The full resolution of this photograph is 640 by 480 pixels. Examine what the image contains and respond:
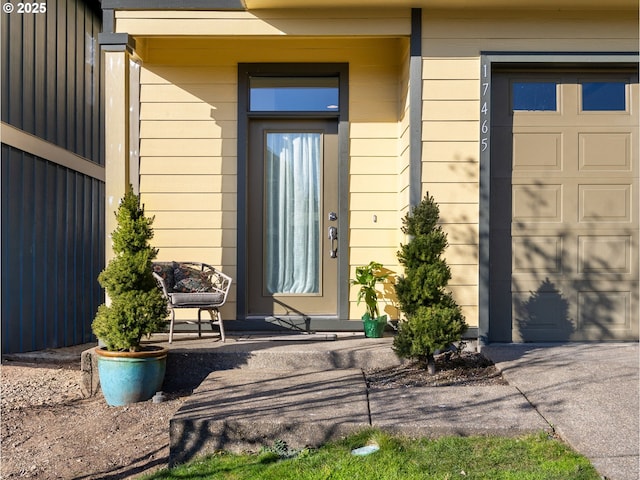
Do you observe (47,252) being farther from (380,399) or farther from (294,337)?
(380,399)

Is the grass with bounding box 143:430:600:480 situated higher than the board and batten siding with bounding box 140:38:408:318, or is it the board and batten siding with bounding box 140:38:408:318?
the board and batten siding with bounding box 140:38:408:318

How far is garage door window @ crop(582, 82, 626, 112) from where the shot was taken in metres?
5.35

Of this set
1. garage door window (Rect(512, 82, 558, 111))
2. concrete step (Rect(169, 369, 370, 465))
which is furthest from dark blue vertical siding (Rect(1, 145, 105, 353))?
garage door window (Rect(512, 82, 558, 111))

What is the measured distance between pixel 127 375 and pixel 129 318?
409 mm

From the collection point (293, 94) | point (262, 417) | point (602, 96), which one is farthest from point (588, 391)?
point (293, 94)

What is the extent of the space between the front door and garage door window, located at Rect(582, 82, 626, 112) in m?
2.24

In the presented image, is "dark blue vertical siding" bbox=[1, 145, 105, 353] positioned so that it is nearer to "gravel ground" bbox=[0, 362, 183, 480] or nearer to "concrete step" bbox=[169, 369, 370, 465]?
"gravel ground" bbox=[0, 362, 183, 480]

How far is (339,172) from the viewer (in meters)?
5.82

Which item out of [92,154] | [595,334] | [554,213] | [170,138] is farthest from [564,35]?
[92,154]

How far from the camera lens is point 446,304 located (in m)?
4.49

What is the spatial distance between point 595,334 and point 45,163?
20.7 feet

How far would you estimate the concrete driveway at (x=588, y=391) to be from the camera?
3.04 m

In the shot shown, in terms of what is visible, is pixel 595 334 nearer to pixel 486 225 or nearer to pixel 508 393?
pixel 486 225

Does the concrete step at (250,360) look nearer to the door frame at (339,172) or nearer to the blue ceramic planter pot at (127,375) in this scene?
the blue ceramic planter pot at (127,375)
